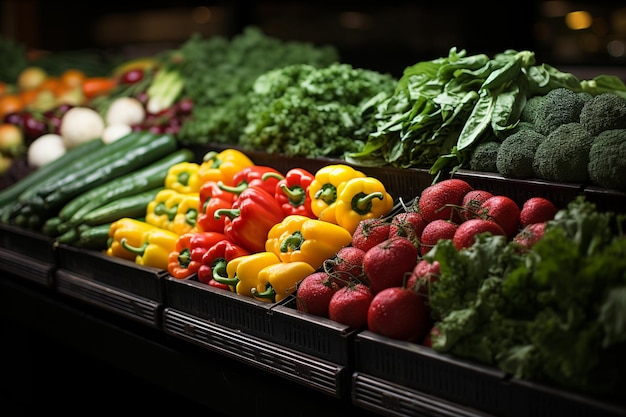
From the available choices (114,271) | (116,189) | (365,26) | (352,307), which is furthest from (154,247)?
(365,26)

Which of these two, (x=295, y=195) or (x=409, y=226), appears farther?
(x=295, y=195)

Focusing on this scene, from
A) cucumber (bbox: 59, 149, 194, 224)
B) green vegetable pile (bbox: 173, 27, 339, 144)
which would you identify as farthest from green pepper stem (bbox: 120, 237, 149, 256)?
green vegetable pile (bbox: 173, 27, 339, 144)

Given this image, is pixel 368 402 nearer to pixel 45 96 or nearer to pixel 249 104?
pixel 249 104

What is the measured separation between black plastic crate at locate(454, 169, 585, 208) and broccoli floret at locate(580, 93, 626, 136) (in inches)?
9.5

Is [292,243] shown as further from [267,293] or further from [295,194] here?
[295,194]

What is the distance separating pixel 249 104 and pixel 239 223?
136cm

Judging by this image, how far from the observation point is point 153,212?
3.77 meters

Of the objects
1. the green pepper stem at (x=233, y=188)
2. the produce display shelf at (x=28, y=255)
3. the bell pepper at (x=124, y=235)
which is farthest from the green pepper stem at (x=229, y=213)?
the produce display shelf at (x=28, y=255)

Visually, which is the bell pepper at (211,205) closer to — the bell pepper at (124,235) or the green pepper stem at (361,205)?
the bell pepper at (124,235)

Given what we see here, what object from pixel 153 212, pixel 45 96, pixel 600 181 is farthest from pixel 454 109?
pixel 45 96

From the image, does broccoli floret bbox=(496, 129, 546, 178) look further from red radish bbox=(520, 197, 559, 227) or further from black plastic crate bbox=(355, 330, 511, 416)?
black plastic crate bbox=(355, 330, 511, 416)

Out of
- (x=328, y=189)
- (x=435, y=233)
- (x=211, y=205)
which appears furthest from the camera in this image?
(x=211, y=205)

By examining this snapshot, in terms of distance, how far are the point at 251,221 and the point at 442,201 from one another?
857 mm

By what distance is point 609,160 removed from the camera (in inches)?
92.6
